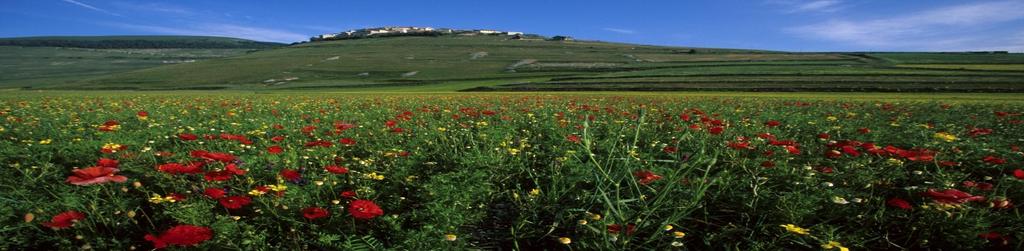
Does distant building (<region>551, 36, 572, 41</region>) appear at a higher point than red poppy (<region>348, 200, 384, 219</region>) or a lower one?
higher

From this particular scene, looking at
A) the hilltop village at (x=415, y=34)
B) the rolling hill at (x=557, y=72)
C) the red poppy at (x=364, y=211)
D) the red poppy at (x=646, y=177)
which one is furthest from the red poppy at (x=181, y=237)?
the hilltop village at (x=415, y=34)

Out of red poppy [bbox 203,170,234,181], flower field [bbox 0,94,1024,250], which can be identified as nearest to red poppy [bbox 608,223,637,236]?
flower field [bbox 0,94,1024,250]

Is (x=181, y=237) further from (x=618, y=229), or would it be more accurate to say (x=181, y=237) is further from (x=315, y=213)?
(x=618, y=229)

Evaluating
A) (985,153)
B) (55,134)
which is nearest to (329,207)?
(55,134)

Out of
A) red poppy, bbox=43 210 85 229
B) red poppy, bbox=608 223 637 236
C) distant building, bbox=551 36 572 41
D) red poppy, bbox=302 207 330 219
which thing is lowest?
red poppy, bbox=608 223 637 236

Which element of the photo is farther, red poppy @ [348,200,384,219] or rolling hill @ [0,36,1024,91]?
rolling hill @ [0,36,1024,91]

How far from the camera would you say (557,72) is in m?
82.1

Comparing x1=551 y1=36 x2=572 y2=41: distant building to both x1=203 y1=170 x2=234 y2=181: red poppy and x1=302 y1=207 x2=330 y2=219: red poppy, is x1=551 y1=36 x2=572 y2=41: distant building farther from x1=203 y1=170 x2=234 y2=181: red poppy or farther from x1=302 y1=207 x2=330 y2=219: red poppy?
x1=302 y1=207 x2=330 y2=219: red poppy

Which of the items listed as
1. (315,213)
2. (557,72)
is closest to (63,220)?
(315,213)

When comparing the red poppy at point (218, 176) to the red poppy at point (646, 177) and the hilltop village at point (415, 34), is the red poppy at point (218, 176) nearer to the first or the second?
the red poppy at point (646, 177)

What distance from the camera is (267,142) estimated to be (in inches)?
203

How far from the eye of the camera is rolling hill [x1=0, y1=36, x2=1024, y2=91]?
45.4m

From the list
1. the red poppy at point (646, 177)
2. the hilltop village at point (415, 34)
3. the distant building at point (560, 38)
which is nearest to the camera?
the red poppy at point (646, 177)

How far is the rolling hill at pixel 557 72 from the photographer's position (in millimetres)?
45438
